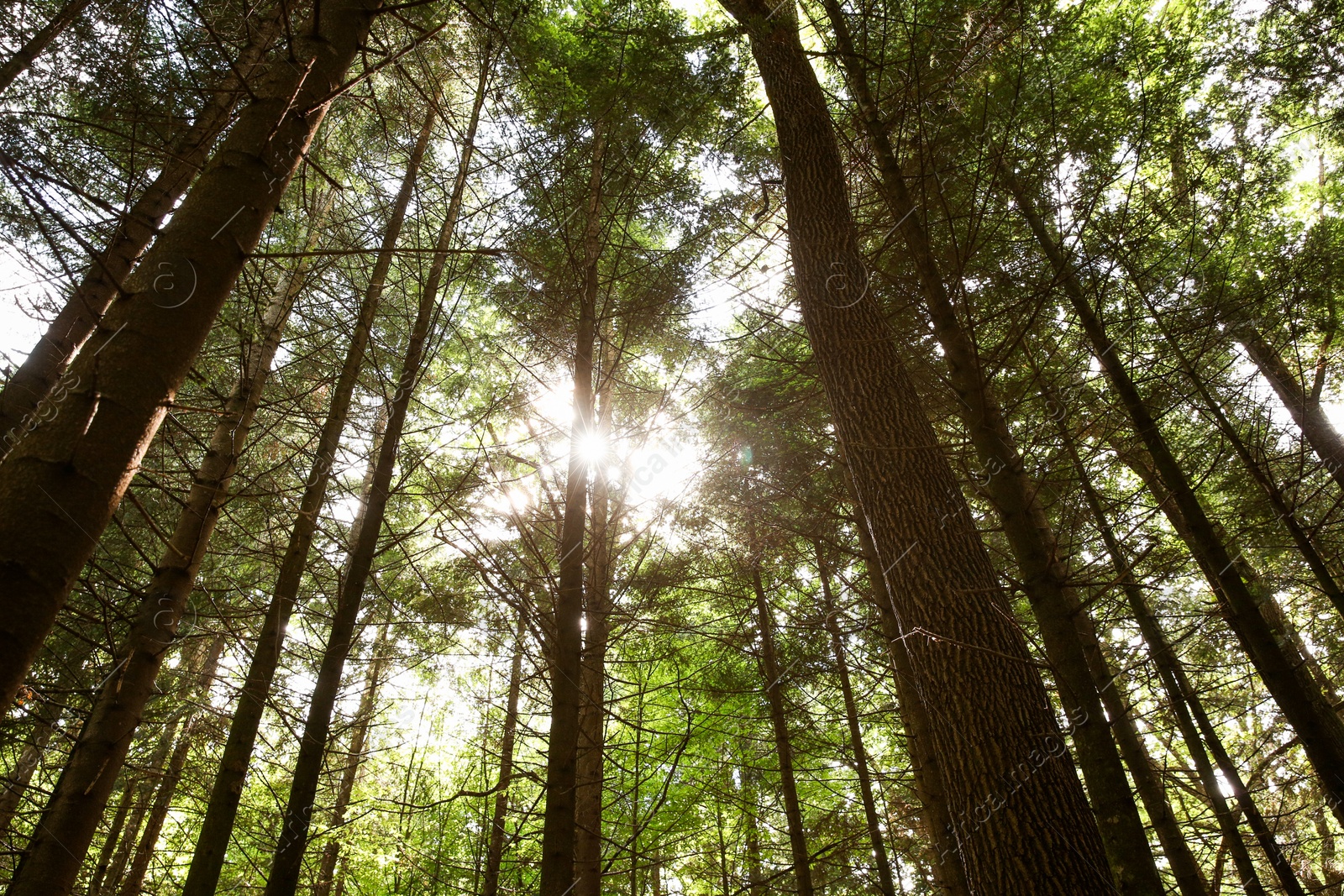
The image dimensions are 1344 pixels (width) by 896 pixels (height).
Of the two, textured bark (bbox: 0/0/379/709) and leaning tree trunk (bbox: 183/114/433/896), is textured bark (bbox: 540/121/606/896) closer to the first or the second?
leaning tree trunk (bbox: 183/114/433/896)

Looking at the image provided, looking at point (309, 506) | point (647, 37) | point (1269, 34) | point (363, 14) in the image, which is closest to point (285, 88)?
point (363, 14)

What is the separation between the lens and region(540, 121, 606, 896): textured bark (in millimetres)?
2857

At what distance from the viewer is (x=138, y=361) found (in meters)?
1.67

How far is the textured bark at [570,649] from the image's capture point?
2.86 meters

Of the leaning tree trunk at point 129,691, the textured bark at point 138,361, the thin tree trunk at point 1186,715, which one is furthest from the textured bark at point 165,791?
the thin tree trunk at point 1186,715

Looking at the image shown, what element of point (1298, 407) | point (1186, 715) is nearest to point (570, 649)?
point (1186, 715)

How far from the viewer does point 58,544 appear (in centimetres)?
143

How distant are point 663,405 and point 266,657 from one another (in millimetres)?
2869

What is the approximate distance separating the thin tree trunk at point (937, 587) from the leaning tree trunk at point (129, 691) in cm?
336

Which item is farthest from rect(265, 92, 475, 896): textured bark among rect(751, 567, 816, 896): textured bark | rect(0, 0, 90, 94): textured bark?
rect(751, 567, 816, 896): textured bark

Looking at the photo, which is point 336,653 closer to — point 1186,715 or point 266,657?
point 266,657

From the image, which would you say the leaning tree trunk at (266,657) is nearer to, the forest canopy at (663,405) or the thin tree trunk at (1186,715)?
the forest canopy at (663,405)

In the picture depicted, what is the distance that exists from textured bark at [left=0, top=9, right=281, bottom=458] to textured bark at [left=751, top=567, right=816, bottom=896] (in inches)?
234

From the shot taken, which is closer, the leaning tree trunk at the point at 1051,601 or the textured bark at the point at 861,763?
the leaning tree trunk at the point at 1051,601
